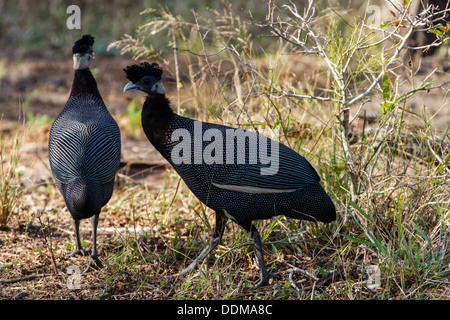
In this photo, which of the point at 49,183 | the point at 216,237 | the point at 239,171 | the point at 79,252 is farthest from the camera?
the point at 49,183

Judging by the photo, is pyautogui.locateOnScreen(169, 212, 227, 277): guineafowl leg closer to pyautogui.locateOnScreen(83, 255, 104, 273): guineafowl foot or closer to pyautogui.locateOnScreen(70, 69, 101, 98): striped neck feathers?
pyautogui.locateOnScreen(83, 255, 104, 273): guineafowl foot

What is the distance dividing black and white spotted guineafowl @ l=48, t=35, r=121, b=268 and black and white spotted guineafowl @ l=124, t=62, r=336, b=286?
37 cm

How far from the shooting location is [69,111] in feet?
12.5

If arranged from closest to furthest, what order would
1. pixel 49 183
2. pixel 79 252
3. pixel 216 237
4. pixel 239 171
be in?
pixel 239 171 < pixel 216 237 < pixel 79 252 < pixel 49 183

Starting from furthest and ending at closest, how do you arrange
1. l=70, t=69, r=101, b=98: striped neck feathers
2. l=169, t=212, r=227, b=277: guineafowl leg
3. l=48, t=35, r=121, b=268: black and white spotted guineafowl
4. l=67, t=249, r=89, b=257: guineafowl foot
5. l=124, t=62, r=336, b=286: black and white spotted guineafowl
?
1. l=70, t=69, r=101, b=98: striped neck feathers
2. l=67, t=249, r=89, b=257: guineafowl foot
3. l=169, t=212, r=227, b=277: guineafowl leg
4. l=48, t=35, r=121, b=268: black and white spotted guineafowl
5. l=124, t=62, r=336, b=286: black and white spotted guineafowl

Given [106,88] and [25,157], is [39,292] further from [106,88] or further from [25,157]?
[106,88]

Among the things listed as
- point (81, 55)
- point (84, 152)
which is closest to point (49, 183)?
point (81, 55)

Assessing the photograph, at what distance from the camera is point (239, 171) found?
129 inches

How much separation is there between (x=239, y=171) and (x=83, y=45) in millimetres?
1606

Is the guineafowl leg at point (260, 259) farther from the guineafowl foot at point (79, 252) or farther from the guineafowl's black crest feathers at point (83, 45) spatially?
the guineafowl's black crest feathers at point (83, 45)

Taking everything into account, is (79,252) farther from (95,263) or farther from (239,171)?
(239,171)

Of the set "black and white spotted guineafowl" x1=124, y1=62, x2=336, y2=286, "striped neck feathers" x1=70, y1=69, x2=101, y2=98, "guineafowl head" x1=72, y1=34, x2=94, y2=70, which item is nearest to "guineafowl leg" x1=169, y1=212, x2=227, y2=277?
"black and white spotted guineafowl" x1=124, y1=62, x2=336, y2=286

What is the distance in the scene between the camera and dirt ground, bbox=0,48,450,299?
133 inches

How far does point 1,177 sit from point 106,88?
370cm
